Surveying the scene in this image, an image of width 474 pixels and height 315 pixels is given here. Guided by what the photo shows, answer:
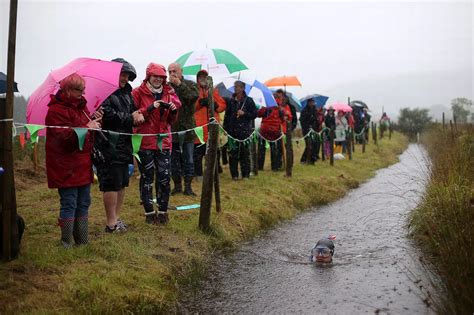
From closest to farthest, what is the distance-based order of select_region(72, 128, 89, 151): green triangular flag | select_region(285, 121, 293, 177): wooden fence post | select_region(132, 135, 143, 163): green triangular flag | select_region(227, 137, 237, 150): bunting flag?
select_region(72, 128, 89, 151): green triangular flag, select_region(132, 135, 143, 163): green triangular flag, select_region(227, 137, 237, 150): bunting flag, select_region(285, 121, 293, 177): wooden fence post

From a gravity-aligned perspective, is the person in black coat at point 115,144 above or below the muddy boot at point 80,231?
above

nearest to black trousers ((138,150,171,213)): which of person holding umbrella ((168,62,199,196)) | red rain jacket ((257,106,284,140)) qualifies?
person holding umbrella ((168,62,199,196))

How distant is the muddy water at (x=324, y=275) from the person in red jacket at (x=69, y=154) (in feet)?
5.19

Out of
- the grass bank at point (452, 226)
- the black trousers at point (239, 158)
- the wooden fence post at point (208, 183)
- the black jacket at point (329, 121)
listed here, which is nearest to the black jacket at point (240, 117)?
the black trousers at point (239, 158)

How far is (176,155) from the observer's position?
27.9ft

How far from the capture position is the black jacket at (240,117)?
10.3 meters

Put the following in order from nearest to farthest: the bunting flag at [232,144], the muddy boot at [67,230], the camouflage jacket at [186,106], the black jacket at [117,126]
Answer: the muddy boot at [67,230]
the black jacket at [117,126]
the camouflage jacket at [186,106]
the bunting flag at [232,144]

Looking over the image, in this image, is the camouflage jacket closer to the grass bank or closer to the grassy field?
the grassy field

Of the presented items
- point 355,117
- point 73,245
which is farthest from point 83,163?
point 355,117

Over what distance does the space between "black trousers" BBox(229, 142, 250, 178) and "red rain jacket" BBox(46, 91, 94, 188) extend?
5.30m

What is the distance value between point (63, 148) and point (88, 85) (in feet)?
2.83

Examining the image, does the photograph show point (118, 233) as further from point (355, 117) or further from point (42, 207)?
point (355, 117)

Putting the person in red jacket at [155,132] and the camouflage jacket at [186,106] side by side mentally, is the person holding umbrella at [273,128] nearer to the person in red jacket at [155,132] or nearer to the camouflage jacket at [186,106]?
the camouflage jacket at [186,106]

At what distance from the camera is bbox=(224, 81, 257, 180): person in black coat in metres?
10.2
